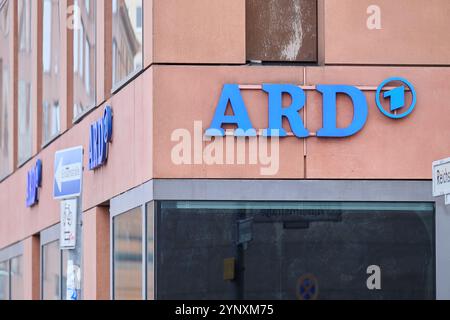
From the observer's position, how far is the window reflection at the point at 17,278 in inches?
1086

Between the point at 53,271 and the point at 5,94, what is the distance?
7.07m

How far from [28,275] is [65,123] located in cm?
485

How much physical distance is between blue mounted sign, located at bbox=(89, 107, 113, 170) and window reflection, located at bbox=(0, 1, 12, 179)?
9419mm

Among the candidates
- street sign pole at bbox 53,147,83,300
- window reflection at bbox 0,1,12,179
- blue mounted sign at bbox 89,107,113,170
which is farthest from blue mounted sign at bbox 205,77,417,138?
window reflection at bbox 0,1,12,179

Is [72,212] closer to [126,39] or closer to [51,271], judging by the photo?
[126,39]

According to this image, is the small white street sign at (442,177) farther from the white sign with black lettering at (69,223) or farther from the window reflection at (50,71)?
the window reflection at (50,71)

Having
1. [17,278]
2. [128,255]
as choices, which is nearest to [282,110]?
[128,255]

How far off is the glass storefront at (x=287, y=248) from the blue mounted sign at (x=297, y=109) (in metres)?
0.92

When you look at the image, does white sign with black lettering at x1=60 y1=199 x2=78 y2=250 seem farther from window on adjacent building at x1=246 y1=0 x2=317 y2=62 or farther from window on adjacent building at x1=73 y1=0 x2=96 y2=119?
window on adjacent building at x1=73 y1=0 x2=96 y2=119

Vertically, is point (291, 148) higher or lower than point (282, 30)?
lower

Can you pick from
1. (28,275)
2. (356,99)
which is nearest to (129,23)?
(356,99)

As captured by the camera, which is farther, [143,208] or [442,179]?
[143,208]

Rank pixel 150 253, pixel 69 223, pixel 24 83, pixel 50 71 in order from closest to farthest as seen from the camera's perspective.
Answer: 1. pixel 69 223
2. pixel 150 253
3. pixel 50 71
4. pixel 24 83

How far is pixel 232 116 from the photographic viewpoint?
16406 mm
